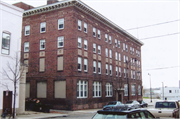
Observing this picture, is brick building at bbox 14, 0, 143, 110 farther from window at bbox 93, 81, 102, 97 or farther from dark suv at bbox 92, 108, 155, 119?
dark suv at bbox 92, 108, 155, 119

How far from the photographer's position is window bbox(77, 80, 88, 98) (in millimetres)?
33438

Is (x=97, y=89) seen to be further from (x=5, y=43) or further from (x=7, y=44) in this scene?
(x=5, y=43)

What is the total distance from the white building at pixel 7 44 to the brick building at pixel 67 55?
10.2m

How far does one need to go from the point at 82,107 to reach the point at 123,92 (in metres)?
17.3

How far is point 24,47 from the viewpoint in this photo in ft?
126

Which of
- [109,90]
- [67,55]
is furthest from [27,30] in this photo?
[109,90]

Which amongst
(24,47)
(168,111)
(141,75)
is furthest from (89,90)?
(141,75)

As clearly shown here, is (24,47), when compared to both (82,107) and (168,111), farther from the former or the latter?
(168,111)

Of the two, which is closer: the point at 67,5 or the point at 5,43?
the point at 5,43

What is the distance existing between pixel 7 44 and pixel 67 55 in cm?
1155

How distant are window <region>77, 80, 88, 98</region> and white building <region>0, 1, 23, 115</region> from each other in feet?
37.9

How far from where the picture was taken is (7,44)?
2300cm

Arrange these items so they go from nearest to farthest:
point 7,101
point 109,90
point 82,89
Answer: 1. point 7,101
2. point 82,89
3. point 109,90

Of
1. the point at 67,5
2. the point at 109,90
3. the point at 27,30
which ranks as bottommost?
the point at 109,90
